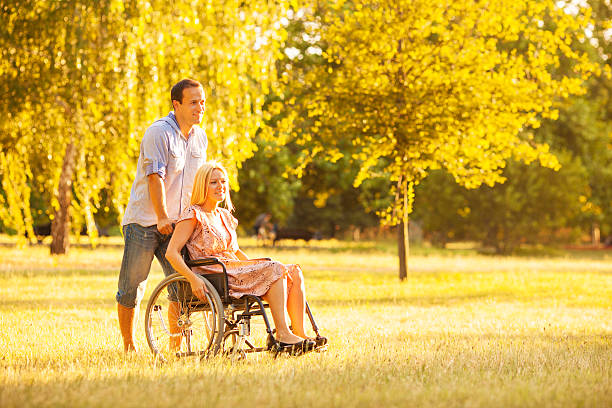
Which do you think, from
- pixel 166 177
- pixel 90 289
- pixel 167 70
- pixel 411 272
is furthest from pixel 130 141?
pixel 411 272

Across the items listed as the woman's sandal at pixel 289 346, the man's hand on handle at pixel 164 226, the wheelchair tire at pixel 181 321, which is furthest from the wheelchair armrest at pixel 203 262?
the woman's sandal at pixel 289 346

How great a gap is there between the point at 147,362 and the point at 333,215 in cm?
3577

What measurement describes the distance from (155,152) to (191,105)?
439mm

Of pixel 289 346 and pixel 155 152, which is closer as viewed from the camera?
pixel 289 346

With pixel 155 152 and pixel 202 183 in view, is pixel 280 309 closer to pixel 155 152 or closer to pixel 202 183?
pixel 202 183

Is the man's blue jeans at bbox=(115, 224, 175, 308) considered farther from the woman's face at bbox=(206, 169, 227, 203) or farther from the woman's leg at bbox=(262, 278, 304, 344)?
the woman's leg at bbox=(262, 278, 304, 344)

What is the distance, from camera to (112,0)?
33.5 ft

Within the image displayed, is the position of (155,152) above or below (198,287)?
above

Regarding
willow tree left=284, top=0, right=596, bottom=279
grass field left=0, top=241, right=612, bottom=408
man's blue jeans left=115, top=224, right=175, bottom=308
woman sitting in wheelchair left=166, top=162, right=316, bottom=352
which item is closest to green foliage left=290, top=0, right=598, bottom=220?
willow tree left=284, top=0, right=596, bottom=279

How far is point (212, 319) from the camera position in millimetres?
6004

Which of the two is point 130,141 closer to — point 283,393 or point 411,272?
point 283,393

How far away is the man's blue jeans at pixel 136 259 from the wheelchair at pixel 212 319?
0.15 meters

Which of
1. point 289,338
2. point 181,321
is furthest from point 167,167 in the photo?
point 289,338

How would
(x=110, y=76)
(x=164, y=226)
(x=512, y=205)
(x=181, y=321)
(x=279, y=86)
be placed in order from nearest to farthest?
(x=164, y=226) → (x=181, y=321) → (x=110, y=76) → (x=279, y=86) → (x=512, y=205)
